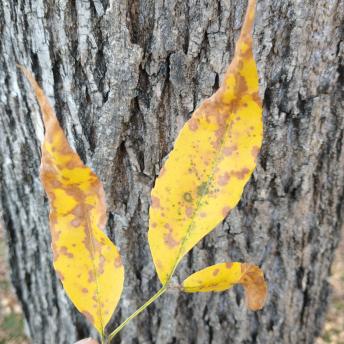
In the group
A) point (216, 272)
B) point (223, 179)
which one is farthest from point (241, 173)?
point (216, 272)

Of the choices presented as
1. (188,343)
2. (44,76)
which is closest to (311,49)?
(44,76)

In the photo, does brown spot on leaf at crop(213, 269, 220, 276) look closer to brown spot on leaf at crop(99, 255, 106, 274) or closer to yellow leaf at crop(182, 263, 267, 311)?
yellow leaf at crop(182, 263, 267, 311)

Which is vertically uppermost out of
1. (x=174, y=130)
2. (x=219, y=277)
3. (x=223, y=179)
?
(x=174, y=130)

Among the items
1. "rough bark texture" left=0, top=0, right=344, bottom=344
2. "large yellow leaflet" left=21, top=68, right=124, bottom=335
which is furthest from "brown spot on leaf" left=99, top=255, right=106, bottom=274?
"rough bark texture" left=0, top=0, right=344, bottom=344

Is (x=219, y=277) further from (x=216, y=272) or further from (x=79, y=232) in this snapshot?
(x=79, y=232)

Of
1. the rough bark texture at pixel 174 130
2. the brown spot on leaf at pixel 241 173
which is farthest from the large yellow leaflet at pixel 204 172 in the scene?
the rough bark texture at pixel 174 130

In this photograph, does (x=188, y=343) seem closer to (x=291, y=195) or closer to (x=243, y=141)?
(x=291, y=195)

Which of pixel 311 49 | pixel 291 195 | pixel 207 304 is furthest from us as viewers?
pixel 207 304
